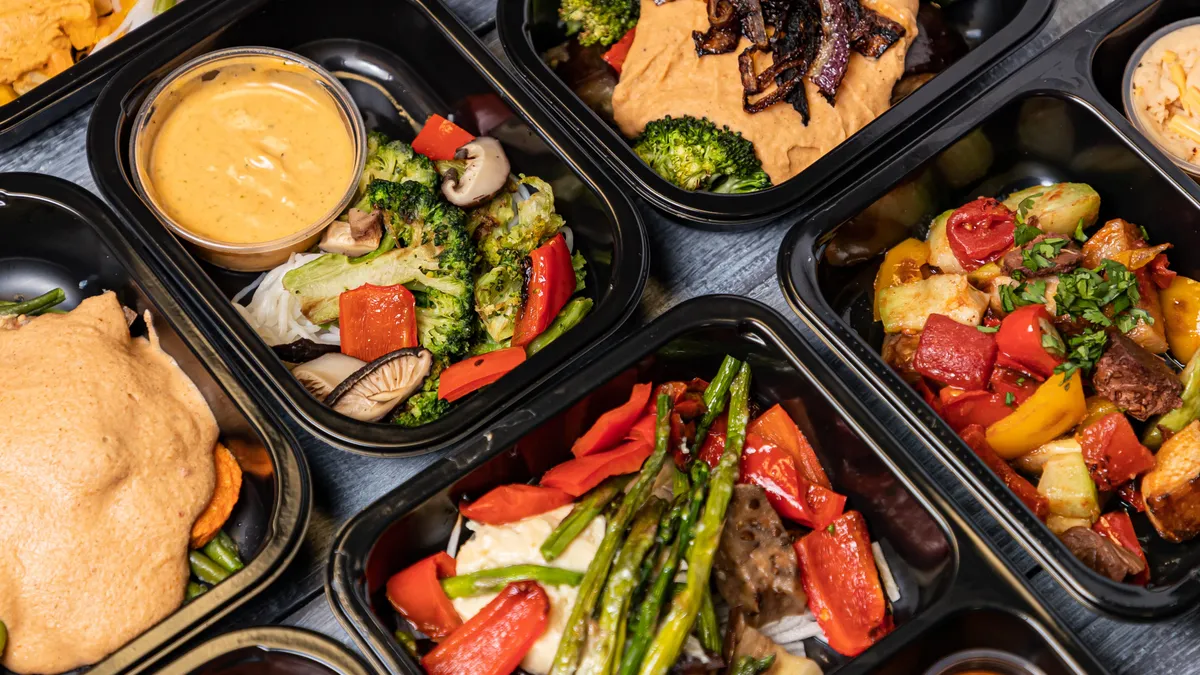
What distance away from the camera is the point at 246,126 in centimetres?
319

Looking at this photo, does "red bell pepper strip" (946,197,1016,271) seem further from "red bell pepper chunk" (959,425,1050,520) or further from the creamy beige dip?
the creamy beige dip

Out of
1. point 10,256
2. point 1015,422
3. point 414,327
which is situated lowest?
point 1015,422

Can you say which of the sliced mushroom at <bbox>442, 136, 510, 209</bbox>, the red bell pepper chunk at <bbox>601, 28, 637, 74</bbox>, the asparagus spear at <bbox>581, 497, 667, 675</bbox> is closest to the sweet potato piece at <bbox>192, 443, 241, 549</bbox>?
the sliced mushroom at <bbox>442, 136, 510, 209</bbox>

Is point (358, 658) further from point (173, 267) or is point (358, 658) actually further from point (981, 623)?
point (981, 623)

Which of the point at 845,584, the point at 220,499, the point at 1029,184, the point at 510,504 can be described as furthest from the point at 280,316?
the point at 1029,184

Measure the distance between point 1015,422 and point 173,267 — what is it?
8.16ft

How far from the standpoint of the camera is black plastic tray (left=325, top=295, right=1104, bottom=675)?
2389 mm

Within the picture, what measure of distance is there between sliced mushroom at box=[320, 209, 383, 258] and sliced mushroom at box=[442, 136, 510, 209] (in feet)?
0.81

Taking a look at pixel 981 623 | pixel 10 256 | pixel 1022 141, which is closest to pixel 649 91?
pixel 1022 141

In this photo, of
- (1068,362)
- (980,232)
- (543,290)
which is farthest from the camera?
(980,232)

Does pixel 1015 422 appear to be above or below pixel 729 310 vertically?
below

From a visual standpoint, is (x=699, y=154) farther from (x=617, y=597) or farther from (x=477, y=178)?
(x=617, y=597)

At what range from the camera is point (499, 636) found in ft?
7.76

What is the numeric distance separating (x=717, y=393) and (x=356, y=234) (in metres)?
1.23
